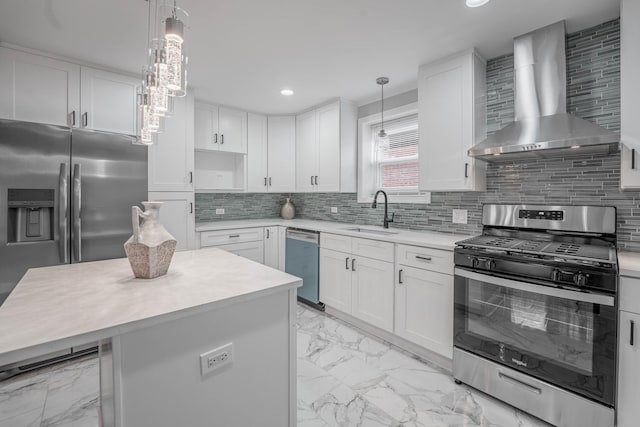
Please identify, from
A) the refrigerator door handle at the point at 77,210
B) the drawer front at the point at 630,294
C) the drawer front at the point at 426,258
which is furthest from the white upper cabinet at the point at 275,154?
the drawer front at the point at 630,294

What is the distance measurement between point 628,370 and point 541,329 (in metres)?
0.37

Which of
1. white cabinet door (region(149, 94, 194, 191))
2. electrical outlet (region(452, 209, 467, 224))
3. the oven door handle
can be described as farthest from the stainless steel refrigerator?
electrical outlet (region(452, 209, 467, 224))

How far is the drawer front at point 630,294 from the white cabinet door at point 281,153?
3391mm

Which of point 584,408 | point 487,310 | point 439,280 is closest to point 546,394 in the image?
point 584,408

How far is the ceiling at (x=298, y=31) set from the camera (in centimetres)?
191

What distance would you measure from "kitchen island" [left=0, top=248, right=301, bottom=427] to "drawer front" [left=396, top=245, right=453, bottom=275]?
52.6 inches

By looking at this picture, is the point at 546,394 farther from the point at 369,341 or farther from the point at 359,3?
the point at 359,3

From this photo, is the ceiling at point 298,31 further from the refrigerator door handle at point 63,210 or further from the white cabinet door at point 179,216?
the white cabinet door at point 179,216

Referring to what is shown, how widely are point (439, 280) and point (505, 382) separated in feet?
2.33

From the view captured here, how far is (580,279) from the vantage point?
Result: 1615mm

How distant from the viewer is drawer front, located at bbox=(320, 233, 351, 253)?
3.05 metres

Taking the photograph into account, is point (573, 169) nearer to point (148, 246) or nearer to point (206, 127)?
point (148, 246)

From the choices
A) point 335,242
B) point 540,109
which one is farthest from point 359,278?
A: point 540,109

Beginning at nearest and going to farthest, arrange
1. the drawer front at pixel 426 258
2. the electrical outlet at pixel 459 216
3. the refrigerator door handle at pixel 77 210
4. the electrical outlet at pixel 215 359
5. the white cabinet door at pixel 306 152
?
1. the electrical outlet at pixel 215 359
2. the drawer front at pixel 426 258
3. the refrigerator door handle at pixel 77 210
4. the electrical outlet at pixel 459 216
5. the white cabinet door at pixel 306 152
